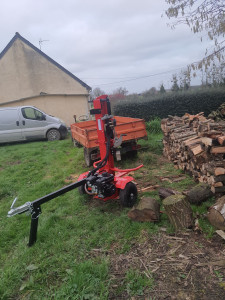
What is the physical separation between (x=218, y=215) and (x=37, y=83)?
15.3m

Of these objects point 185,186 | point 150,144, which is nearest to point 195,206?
point 185,186

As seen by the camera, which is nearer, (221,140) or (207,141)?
(221,140)

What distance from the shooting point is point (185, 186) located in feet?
16.7

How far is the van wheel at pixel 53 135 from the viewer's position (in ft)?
41.3

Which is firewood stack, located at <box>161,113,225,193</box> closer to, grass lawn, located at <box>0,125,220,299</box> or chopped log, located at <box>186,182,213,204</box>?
chopped log, located at <box>186,182,213,204</box>

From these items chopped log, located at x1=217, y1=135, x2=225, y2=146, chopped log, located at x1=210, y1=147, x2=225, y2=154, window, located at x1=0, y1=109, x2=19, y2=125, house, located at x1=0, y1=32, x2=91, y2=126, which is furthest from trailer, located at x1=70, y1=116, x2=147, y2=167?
house, located at x1=0, y1=32, x2=91, y2=126

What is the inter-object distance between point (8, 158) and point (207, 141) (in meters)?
7.70

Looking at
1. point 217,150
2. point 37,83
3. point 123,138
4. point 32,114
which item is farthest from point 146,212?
point 37,83

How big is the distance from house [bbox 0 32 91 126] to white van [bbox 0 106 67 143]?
12.3ft

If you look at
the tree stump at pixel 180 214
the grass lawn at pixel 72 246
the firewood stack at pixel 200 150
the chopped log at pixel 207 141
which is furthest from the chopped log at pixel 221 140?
the tree stump at pixel 180 214

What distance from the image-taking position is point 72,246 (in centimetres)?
335

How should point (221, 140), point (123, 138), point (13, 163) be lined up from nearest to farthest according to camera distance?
point (221, 140), point (123, 138), point (13, 163)

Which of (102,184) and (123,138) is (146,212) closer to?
(102,184)

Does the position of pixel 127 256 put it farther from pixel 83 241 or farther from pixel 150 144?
pixel 150 144
